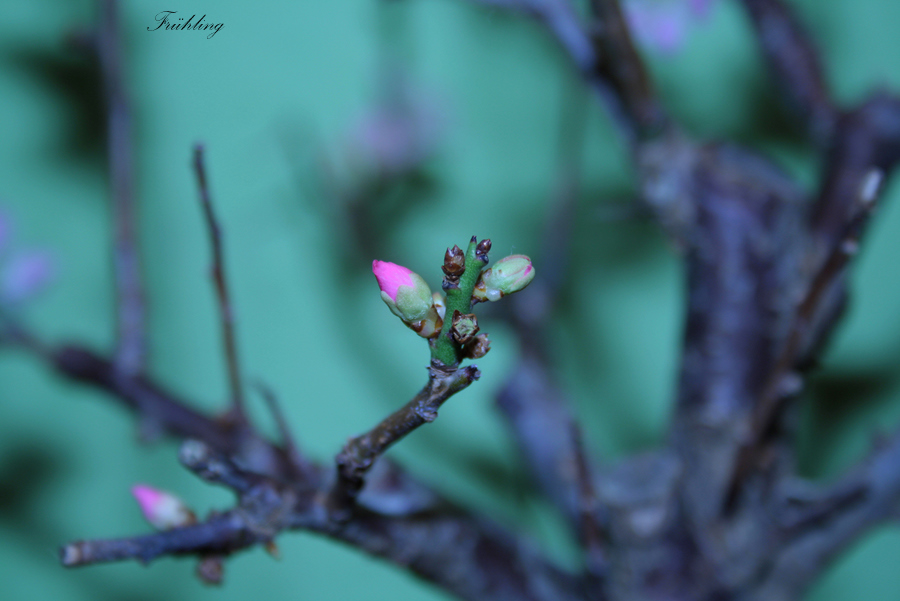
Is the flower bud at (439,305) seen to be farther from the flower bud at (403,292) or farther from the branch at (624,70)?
the branch at (624,70)

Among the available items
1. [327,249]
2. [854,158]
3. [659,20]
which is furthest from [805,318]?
[327,249]

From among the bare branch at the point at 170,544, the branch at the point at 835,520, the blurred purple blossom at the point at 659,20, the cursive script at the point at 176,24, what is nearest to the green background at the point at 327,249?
the cursive script at the point at 176,24

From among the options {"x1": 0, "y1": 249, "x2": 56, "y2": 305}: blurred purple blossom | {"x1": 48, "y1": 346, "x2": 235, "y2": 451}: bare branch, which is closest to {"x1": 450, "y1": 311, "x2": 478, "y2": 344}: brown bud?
{"x1": 48, "y1": 346, "x2": 235, "y2": 451}: bare branch

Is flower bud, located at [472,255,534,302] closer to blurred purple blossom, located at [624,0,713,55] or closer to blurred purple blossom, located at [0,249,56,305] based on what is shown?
blurred purple blossom, located at [624,0,713,55]

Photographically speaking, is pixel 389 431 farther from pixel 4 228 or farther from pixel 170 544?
pixel 4 228

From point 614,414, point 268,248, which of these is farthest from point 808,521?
point 268,248

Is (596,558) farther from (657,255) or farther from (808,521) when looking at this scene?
(657,255)
